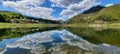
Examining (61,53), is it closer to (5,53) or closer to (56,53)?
(56,53)

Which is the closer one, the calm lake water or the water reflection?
the calm lake water

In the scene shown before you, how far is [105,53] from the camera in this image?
95.3 ft

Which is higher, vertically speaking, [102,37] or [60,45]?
[60,45]

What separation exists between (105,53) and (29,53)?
33.6 feet

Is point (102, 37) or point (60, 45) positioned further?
point (102, 37)

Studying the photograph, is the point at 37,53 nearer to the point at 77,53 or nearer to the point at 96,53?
the point at 77,53

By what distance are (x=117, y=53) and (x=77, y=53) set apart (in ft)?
17.7

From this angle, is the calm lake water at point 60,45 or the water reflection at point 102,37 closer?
the calm lake water at point 60,45

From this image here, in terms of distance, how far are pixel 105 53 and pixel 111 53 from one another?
92cm

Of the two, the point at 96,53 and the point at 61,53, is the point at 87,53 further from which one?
the point at 61,53

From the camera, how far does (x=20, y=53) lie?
3019 cm

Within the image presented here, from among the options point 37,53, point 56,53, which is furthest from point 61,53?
point 37,53

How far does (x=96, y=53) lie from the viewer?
28812mm

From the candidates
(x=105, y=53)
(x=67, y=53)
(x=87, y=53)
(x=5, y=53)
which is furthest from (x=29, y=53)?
(x=105, y=53)
